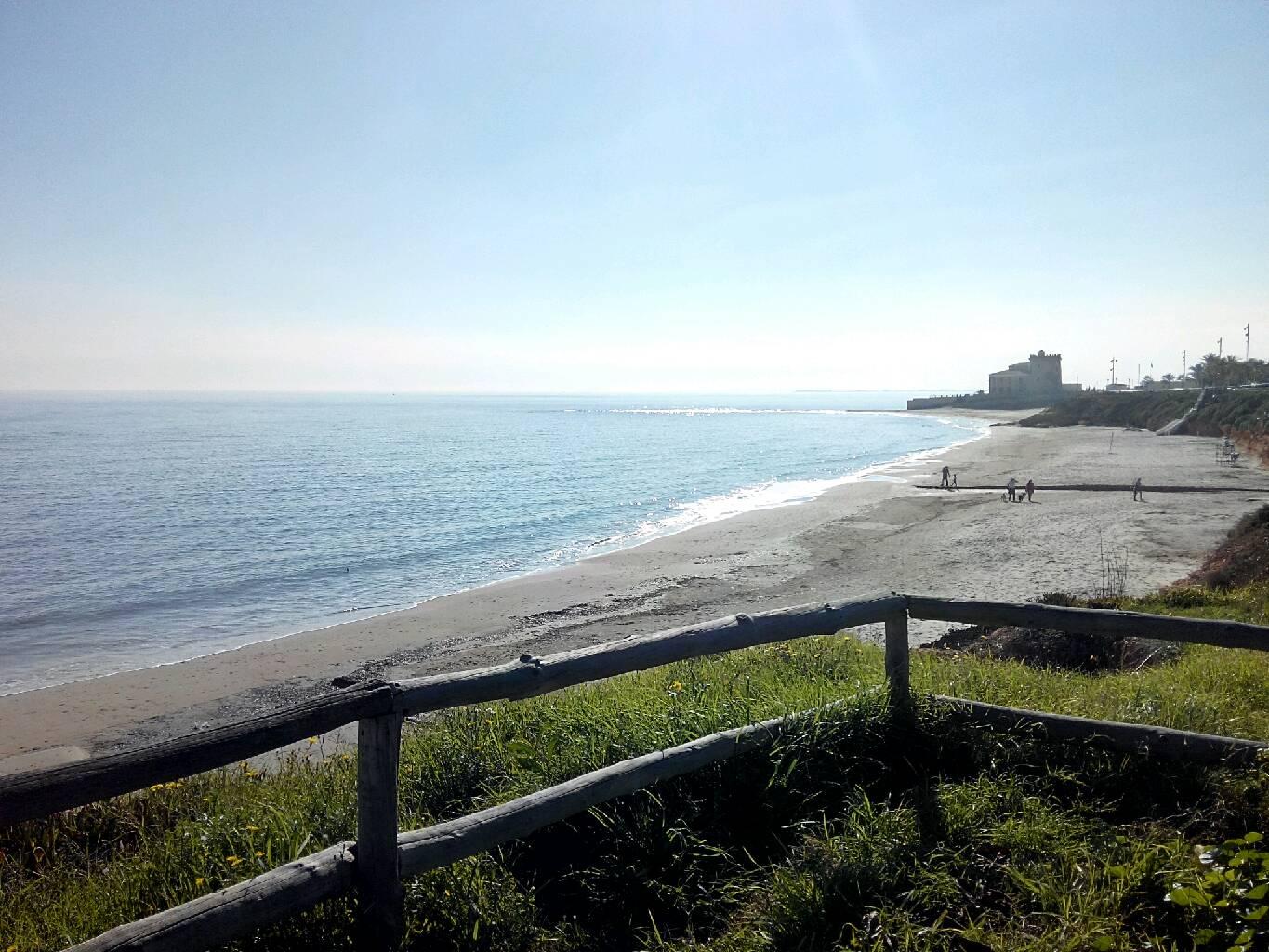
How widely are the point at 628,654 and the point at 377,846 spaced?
1.51 m

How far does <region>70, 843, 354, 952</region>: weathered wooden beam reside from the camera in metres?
2.65

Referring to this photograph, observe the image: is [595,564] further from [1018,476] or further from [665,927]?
[1018,476]

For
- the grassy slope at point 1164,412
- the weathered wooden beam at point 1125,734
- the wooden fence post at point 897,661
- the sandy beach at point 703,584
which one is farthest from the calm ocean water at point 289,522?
the grassy slope at point 1164,412

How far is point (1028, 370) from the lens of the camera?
138000mm

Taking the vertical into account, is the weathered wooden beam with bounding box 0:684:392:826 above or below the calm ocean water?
above

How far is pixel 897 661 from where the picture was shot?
5.14 meters

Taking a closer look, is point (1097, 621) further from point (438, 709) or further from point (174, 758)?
point (174, 758)

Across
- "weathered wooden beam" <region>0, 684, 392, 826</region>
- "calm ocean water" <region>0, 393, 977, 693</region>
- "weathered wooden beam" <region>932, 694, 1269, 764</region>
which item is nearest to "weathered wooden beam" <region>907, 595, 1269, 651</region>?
"weathered wooden beam" <region>932, 694, 1269, 764</region>

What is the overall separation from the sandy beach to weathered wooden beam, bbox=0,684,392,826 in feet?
30.4

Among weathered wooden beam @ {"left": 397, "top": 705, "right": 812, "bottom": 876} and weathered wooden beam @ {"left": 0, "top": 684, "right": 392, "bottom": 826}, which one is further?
weathered wooden beam @ {"left": 397, "top": 705, "right": 812, "bottom": 876}

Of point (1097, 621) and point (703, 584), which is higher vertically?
point (1097, 621)

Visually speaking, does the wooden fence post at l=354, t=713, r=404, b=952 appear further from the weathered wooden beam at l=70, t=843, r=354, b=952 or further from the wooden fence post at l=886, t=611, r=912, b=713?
the wooden fence post at l=886, t=611, r=912, b=713

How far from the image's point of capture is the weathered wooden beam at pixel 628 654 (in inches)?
142

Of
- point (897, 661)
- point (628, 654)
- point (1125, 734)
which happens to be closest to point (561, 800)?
point (628, 654)
